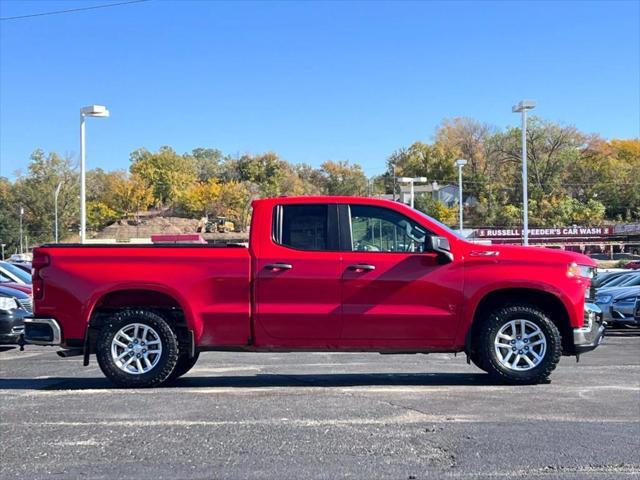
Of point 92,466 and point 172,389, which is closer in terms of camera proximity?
point 92,466

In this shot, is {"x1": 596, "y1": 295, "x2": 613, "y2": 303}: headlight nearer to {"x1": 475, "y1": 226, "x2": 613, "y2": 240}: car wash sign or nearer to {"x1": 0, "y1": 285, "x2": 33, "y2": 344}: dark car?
{"x1": 0, "y1": 285, "x2": 33, "y2": 344}: dark car

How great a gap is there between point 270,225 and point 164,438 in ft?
9.18

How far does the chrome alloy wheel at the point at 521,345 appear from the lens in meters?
7.21

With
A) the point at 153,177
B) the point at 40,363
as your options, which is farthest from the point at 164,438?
the point at 153,177

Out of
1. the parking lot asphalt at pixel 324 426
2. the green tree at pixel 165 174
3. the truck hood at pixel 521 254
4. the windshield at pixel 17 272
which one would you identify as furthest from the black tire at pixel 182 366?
the green tree at pixel 165 174

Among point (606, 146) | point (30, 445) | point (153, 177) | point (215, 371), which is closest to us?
point (30, 445)

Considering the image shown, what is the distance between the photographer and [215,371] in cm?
875

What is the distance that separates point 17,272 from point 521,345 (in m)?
12.3

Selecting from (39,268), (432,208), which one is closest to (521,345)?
(39,268)

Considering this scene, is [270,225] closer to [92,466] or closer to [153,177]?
[92,466]

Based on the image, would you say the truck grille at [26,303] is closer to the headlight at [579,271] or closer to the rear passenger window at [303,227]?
the rear passenger window at [303,227]

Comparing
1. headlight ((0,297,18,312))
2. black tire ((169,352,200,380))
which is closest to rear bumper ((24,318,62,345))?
black tire ((169,352,200,380))

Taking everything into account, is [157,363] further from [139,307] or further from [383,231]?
[383,231]

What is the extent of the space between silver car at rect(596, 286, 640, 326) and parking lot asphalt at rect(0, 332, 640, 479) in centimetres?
793
